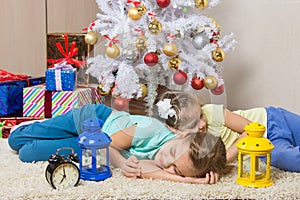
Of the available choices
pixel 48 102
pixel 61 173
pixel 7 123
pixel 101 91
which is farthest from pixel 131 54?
pixel 7 123

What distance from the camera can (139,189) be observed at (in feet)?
4.68

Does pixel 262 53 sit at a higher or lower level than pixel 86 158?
higher

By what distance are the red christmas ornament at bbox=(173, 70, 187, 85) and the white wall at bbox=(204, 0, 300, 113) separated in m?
0.60

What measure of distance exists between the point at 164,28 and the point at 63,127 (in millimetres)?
559

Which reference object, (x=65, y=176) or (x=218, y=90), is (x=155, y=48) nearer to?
(x=218, y=90)

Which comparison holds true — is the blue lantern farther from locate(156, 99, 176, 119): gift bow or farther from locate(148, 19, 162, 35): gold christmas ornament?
locate(148, 19, 162, 35): gold christmas ornament

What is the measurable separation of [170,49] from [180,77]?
133 mm

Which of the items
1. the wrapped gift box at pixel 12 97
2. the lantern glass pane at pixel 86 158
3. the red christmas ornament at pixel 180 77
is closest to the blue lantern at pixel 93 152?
the lantern glass pane at pixel 86 158

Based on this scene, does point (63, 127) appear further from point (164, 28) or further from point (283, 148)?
point (283, 148)

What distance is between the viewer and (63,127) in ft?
5.95

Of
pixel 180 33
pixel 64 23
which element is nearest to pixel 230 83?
pixel 180 33

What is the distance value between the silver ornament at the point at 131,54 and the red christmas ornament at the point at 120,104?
149 millimetres

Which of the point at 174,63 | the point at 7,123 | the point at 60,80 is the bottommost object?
the point at 7,123

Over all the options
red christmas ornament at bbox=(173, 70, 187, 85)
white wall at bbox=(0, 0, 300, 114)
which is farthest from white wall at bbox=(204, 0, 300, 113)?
red christmas ornament at bbox=(173, 70, 187, 85)
